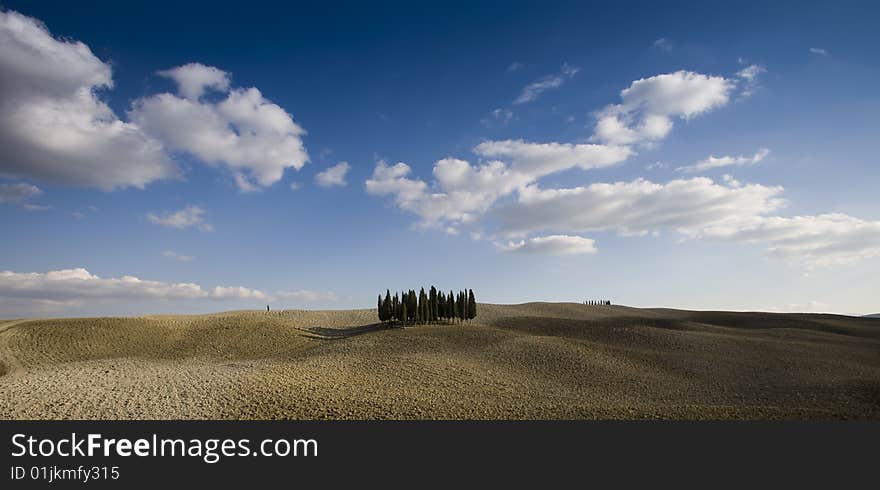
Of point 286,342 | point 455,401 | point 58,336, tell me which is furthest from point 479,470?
point 58,336

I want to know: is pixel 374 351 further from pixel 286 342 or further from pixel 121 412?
pixel 121 412

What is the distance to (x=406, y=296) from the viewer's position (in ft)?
185

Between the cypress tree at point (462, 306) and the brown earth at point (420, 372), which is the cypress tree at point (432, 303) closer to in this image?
the cypress tree at point (462, 306)

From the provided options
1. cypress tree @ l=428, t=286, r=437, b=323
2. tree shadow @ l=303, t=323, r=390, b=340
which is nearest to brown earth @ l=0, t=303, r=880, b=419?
tree shadow @ l=303, t=323, r=390, b=340

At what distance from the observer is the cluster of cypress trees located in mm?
56719

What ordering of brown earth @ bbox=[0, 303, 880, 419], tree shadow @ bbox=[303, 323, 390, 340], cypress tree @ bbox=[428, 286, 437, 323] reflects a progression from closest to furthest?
brown earth @ bbox=[0, 303, 880, 419], tree shadow @ bbox=[303, 323, 390, 340], cypress tree @ bbox=[428, 286, 437, 323]

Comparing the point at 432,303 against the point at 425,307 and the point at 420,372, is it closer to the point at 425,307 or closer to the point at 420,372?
the point at 425,307

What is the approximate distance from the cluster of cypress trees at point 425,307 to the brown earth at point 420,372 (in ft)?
17.7

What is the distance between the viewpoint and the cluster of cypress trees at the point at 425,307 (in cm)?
5672

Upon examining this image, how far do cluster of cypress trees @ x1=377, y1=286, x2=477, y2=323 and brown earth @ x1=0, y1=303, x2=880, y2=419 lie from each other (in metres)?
5.39

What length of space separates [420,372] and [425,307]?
26.3 meters

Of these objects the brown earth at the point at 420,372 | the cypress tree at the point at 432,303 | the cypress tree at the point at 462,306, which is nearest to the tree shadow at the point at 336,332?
the brown earth at the point at 420,372

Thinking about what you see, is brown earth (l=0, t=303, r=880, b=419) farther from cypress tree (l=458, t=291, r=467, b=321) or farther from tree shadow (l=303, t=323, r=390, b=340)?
cypress tree (l=458, t=291, r=467, b=321)

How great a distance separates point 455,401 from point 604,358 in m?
17.8
